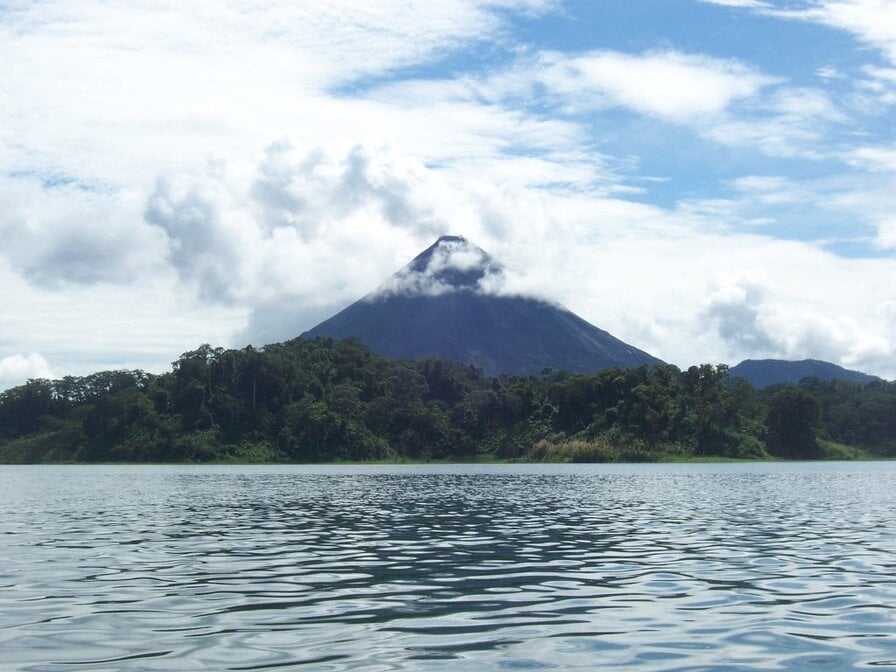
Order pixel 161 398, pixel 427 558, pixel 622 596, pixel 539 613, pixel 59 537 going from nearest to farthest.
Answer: pixel 539 613 → pixel 622 596 → pixel 427 558 → pixel 59 537 → pixel 161 398

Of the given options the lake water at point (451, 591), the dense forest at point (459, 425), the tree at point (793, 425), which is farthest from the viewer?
the tree at point (793, 425)

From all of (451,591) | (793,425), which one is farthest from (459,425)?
(451,591)

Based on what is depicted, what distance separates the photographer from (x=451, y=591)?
19656mm

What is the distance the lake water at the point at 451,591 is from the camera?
13.9m

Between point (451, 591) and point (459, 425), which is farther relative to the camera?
point (459, 425)

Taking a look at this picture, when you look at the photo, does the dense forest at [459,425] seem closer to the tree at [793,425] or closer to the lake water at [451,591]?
the tree at [793,425]

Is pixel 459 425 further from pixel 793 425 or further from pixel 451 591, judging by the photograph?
pixel 451 591

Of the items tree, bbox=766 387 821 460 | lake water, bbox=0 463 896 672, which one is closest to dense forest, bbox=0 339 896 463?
tree, bbox=766 387 821 460

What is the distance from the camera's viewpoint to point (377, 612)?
56.7 feet

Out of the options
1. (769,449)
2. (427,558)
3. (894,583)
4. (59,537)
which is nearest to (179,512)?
(59,537)

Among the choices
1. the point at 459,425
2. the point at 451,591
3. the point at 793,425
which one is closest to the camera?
the point at 451,591

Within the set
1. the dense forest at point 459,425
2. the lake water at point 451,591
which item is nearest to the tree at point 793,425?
the dense forest at point 459,425

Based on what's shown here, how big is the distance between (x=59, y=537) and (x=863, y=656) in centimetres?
2596

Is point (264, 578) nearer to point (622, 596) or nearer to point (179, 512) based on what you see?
point (622, 596)
